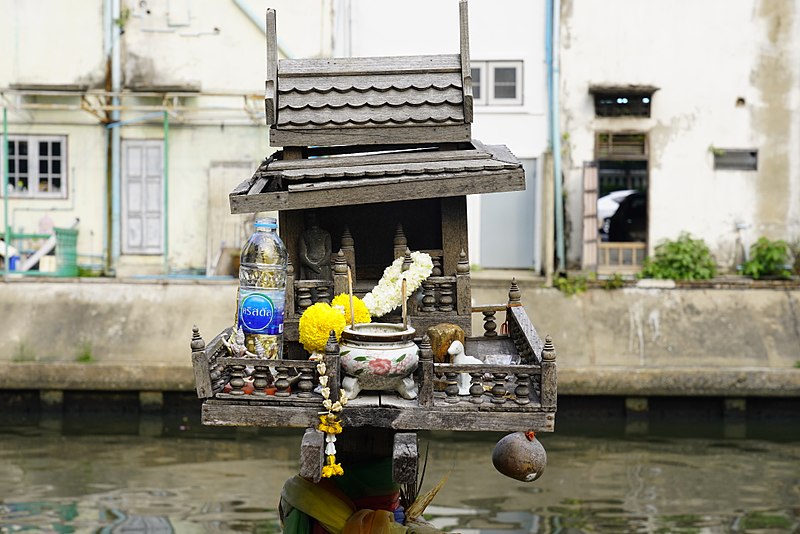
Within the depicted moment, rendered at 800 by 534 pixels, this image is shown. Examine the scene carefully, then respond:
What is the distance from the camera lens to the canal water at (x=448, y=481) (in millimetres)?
14250

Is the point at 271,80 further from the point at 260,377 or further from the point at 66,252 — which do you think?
the point at 66,252

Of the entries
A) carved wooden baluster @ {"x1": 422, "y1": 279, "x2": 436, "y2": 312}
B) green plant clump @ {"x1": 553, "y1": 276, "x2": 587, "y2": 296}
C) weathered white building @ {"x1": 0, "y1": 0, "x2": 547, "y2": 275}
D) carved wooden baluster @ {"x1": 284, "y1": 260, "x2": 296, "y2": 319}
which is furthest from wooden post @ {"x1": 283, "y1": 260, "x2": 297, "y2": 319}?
weathered white building @ {"x1": 0, "y1": 0, "x2": 547, "y2": 275}

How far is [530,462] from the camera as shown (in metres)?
6.76

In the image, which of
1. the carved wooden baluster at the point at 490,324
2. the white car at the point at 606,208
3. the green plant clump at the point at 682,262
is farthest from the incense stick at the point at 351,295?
the white car at the point at 606,208

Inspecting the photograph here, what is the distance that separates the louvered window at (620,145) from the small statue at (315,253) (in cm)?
1564

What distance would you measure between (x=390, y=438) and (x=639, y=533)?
8.22 m

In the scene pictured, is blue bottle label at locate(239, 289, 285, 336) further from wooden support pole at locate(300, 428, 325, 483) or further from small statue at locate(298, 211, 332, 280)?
wooden support pole at locate(300, 428, 325, 483)

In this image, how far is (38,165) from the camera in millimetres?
22000

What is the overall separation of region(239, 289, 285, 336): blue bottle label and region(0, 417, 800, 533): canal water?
27.3 feet

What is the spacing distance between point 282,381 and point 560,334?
14.2 metres

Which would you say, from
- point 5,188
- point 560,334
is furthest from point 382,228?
point 5,188

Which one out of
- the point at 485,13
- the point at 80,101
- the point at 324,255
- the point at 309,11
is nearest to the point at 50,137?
the point at 80,101

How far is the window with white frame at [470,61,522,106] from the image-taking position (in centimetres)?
2227

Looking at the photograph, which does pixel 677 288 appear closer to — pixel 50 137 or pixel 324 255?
pixel 50 137
